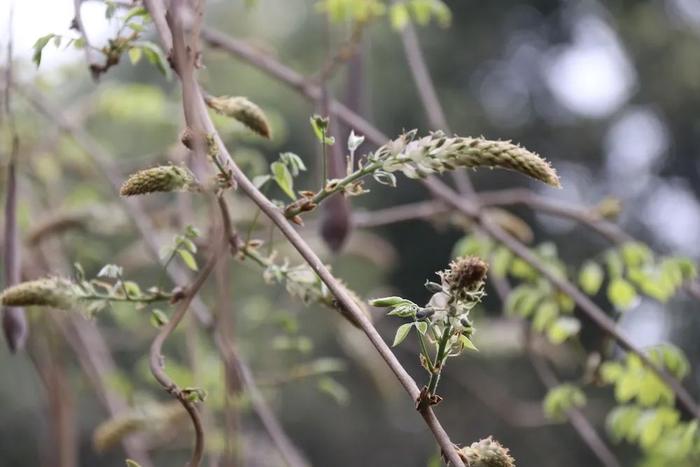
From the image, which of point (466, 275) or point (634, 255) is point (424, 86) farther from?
point (466, 275)

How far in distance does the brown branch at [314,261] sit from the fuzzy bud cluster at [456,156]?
71 millimetres

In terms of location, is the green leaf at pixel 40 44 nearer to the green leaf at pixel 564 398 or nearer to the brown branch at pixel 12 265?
the brown branch at pixel 12 265

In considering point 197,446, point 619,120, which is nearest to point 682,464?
point 197,446

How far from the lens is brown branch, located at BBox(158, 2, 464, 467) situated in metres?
0.49

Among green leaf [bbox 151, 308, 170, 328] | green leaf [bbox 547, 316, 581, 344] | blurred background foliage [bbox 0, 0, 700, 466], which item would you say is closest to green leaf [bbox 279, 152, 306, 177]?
green leaf [bbox 151, 308, 170, 328]

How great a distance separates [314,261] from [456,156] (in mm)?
99

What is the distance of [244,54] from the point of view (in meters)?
1.18

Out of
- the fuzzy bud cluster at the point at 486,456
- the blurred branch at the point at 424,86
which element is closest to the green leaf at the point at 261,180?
the fuzzy bud cluster at the point at 486,456

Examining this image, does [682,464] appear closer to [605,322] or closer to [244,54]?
[605,322]

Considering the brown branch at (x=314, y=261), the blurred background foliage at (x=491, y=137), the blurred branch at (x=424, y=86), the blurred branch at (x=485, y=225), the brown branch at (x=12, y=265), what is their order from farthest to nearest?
the blurred background foliage at (x=491, y=137) → the blurred branch at (x=424, y=86) → the blurred branch at (x=485, y=225) → the brown branch at (x=12, y=265) → the brown branch at (x=314, y=261)

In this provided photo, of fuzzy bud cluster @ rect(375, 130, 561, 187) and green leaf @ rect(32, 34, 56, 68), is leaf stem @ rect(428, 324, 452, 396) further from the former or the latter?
green leaf @ rect(32, 34, 56, 68)

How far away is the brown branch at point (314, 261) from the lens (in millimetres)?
486

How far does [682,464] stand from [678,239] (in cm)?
352

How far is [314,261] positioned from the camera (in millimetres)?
525
